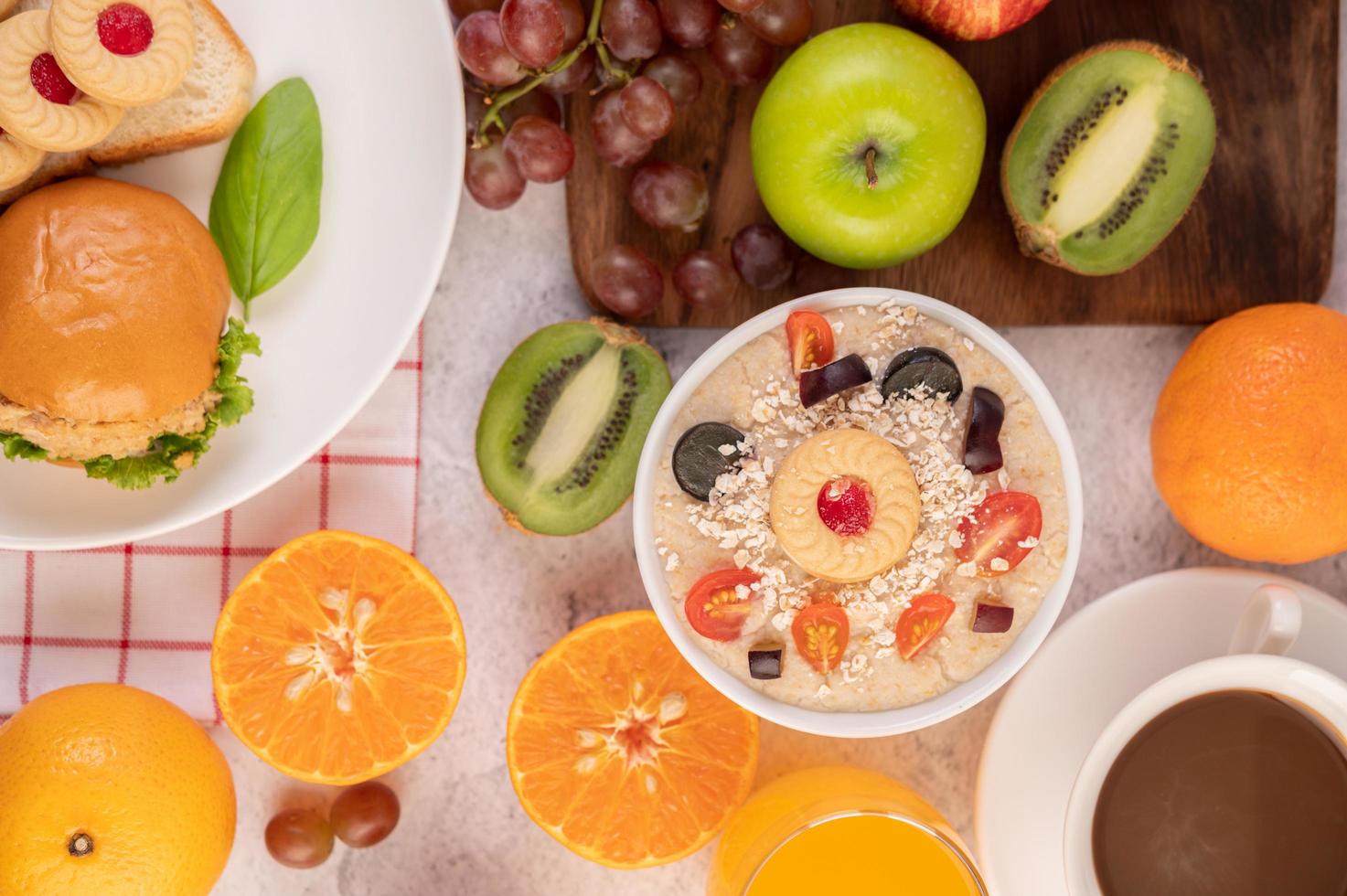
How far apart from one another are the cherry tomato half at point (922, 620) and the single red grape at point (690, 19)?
2.02ft

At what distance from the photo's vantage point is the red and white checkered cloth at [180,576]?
1.30 metres

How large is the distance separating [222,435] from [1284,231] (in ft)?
3.88

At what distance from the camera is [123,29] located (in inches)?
41.3

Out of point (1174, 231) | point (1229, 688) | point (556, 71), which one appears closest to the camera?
point (1229, 688)

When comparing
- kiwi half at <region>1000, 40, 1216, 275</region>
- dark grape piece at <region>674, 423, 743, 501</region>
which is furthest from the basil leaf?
kiwi half at <region>1000, 40, 1216, 275</region>

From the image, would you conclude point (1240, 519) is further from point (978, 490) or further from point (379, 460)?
point (379, 460)

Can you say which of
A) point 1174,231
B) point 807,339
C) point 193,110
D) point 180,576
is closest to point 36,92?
point 193,110

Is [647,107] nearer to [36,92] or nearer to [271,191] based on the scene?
[271,191]

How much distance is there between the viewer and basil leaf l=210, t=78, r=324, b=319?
120 cm

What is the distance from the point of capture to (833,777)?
1244 millimetres

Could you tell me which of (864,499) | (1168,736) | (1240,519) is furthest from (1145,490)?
(864,499)

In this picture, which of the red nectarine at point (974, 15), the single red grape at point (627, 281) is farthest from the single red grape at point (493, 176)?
the red nectarine at point (974, 15)

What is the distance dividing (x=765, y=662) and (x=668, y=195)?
487mm

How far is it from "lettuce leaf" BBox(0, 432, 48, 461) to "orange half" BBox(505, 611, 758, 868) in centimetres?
53
